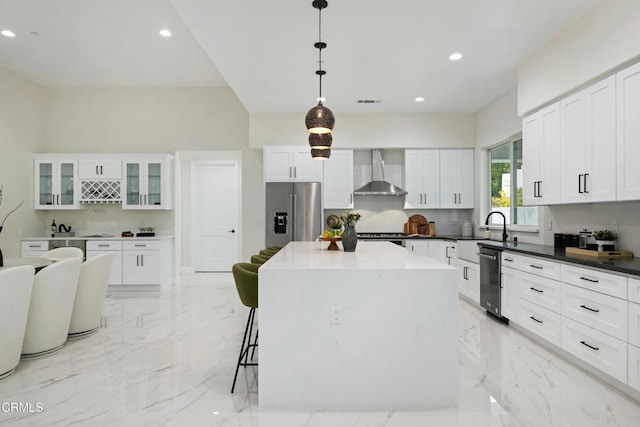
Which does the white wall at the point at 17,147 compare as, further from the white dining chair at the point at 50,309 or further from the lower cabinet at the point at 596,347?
the lower cabinet at the point at 596,347

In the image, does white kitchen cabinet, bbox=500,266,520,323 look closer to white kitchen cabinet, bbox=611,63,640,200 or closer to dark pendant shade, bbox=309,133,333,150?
white kitchen cabinet, bbox=611,63,640,200

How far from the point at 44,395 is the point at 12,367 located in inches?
23.0

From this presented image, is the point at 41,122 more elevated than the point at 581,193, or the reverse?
the point at 41,122

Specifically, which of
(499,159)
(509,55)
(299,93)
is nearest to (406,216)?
(499,159)

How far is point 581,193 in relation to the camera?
3.52 metres

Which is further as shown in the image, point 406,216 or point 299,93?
point 406,216

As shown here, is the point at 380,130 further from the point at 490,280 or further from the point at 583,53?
the point at 583,53

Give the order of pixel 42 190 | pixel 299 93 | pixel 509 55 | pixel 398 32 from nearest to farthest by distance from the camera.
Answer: pixel 398 32 → pixel 509 55 → pixel 299 93 → pixel 42 190

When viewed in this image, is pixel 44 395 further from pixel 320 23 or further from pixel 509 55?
pixel 509 55

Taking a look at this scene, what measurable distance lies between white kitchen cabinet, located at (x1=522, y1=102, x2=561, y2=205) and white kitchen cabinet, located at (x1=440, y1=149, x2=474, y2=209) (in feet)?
7.64

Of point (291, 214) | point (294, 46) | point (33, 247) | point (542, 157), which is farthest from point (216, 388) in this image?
point (33, 247)

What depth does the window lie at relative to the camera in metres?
5.46

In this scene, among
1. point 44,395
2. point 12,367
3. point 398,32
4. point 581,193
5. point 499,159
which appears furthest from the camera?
point 499,159

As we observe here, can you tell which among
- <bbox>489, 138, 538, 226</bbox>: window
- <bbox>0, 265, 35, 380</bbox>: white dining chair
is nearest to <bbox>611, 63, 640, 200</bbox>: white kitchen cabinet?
<bbox>489, 138, 538, 226</bbox>: window
